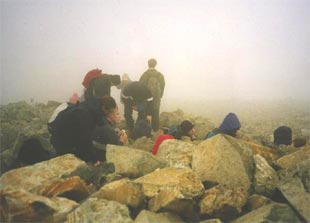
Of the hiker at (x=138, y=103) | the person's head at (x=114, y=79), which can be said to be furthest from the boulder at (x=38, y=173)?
the hiker at (x=138, y=103)

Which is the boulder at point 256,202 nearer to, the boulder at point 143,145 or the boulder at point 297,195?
the boulder at point 297,195

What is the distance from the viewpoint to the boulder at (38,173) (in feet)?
13.7

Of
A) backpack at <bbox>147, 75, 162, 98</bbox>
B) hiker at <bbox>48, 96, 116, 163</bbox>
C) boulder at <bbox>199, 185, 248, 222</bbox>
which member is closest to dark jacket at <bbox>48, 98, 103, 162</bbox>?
hiker at <bbox>48, 96, 116, 163</bbox>

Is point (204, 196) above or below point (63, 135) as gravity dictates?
below

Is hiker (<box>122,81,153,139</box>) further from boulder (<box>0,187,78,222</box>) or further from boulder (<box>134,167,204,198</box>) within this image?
boulder (<box>0,187,78,222</box>)

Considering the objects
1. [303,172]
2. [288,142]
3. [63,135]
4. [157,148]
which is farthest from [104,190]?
[288,142]

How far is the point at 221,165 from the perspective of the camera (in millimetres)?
4555

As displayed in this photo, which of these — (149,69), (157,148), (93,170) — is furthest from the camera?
(149,69)

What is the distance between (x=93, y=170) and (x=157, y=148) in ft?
5.02

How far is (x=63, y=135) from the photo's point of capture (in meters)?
5.00

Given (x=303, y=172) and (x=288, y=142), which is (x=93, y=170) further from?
(x=288, y=142)

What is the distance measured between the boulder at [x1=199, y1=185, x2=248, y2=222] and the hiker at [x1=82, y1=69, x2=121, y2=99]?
3594 millimetres

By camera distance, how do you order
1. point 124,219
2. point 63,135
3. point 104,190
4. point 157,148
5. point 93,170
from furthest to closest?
point 157,148
point 63,135
point 93,170
point 104,190
point 124,219

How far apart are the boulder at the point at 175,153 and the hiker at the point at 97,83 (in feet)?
7.05
